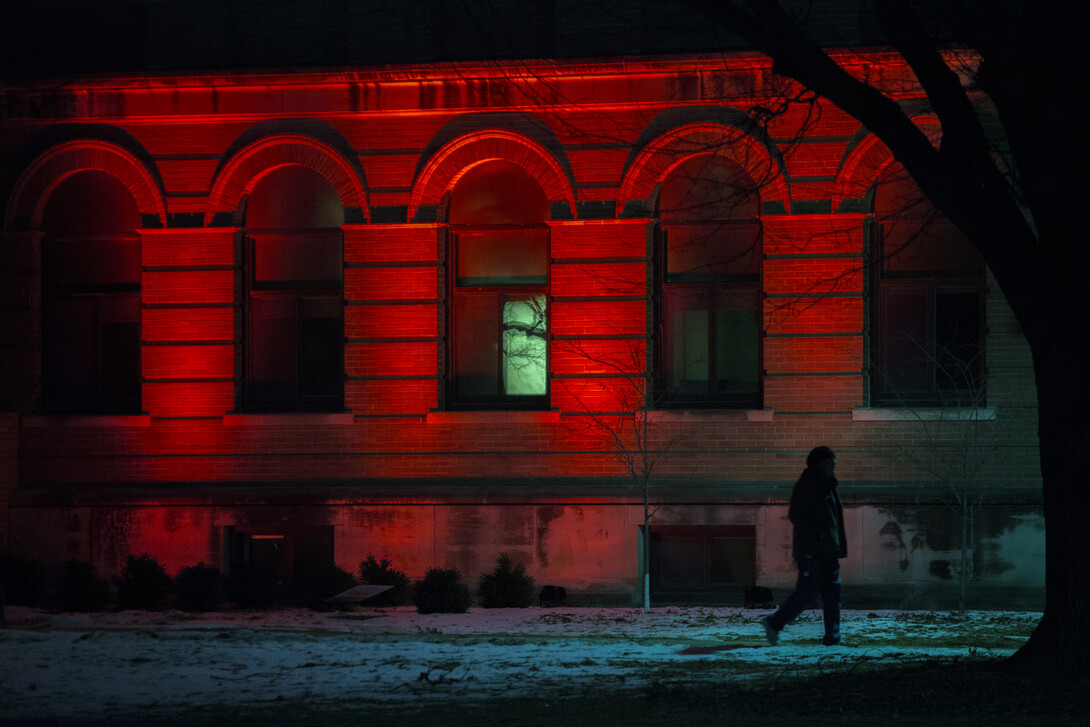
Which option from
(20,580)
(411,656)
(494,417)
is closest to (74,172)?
(20,580)

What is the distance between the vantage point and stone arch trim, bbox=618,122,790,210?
15.1 meters

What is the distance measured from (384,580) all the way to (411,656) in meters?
4.88

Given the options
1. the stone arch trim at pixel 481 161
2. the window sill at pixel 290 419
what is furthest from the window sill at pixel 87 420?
the stone arch trim at pixel 481 161

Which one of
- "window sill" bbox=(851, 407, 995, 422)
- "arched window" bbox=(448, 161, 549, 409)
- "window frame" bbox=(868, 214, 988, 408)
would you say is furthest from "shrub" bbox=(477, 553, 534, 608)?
"window frame" bbox=(868, 214, 988, 408)

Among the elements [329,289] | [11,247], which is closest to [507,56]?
[329,289]

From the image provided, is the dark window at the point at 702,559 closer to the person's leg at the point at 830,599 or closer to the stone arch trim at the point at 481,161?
the stone arch trim at the point at 481,161

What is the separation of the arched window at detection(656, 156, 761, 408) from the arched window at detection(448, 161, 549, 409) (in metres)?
1.49

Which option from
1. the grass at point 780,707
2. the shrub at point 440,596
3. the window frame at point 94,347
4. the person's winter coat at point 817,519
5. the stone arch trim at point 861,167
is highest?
the stone arch trim at point 861,167

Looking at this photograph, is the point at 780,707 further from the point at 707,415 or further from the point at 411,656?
the point at 707,415

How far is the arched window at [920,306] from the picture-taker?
1509 cm

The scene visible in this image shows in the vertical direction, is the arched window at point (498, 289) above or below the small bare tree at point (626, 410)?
above

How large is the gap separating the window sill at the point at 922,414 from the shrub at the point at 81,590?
8.88 metres

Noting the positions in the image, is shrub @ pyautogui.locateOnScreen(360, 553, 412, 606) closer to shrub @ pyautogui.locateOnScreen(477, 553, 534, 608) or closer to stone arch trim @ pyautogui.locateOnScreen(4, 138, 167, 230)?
shrub @ pyautogui.locateOnScreen(477, 553, 534, 608)

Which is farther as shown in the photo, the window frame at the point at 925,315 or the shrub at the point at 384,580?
the window frame at the point at 925,315
